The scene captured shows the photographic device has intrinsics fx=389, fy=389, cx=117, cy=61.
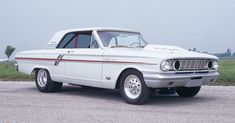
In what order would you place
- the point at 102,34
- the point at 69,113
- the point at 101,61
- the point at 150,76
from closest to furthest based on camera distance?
the point at 69,113, the point at 150,76, the point at 101,61, the point at 102,34

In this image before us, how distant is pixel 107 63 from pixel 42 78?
273 cm

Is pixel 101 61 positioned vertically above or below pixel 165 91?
above

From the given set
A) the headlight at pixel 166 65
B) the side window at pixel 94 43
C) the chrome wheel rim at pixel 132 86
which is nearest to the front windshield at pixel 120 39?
the side window at pixel 94 43

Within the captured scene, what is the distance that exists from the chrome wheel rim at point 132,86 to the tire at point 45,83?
8.94ft

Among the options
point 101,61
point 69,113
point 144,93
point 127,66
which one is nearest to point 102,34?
point 101,61

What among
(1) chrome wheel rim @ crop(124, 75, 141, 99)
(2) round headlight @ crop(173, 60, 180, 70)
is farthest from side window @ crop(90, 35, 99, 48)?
(2) round headlight @ crop(173, 60, 180, 70)

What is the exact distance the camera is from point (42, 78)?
1041cm

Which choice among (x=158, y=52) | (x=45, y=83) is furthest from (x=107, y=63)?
(x=45, y=83)

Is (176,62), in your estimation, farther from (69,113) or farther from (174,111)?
(69,113)

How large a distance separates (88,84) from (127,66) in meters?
1.33

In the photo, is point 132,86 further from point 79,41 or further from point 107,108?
point 79,41

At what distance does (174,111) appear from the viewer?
23.5ft

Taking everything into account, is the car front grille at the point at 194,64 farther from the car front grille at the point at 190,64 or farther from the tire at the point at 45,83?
the tire at the point at 45,83

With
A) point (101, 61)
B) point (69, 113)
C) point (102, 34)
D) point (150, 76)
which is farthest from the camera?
point (102, 34)
